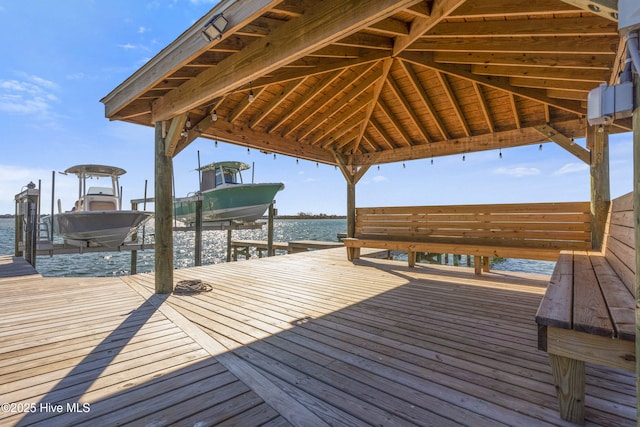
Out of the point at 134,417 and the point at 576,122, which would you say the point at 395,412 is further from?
the point at 576,122

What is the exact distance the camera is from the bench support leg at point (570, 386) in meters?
1.46

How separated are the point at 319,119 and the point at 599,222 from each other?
4.86 m

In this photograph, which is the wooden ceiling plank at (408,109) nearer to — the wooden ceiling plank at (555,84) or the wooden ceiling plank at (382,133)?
the wooden ceiling plank at (382,133)

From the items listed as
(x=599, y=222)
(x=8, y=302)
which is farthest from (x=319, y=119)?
(x=8, y=302)

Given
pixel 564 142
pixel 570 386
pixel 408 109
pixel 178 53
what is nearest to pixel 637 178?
pixel 570 386

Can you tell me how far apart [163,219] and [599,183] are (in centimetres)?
640

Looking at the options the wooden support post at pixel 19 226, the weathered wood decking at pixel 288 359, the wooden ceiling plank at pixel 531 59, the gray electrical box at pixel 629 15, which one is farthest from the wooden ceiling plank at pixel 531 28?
the wooden support post at pixel 19 226

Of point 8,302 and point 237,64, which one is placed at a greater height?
point 237,64

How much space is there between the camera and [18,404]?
1.67 meters

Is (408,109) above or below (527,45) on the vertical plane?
above

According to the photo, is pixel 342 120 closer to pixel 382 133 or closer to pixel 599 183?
pixel 382 133

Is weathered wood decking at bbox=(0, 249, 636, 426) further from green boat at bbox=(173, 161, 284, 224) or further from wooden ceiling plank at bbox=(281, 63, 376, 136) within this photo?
green boat at bbox=(173, 161, 284, 224)

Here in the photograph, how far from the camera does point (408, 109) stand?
561cm

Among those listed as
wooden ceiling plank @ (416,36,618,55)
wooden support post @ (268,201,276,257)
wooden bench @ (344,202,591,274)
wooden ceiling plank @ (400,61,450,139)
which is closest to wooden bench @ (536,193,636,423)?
wooden ceiling plank @ (416,36,618,55)
